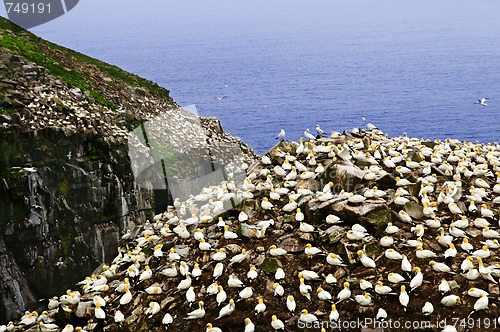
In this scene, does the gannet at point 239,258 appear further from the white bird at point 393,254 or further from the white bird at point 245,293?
the white bird at point 393,254

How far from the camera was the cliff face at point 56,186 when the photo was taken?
3641cm

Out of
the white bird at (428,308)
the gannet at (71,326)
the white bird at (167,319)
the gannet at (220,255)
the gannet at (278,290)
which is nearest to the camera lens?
the white bird at (428,308)

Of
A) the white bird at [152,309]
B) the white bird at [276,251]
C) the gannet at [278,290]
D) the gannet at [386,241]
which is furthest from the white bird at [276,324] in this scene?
the gannet at [386,241]

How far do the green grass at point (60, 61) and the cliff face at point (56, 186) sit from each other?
67.9 inches

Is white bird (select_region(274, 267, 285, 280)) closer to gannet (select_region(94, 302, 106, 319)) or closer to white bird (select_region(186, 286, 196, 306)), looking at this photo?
white bird (select_region(186, 286, 196, 306))

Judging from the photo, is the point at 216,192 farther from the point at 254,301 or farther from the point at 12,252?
the point at 12,252

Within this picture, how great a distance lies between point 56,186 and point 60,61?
756 inches

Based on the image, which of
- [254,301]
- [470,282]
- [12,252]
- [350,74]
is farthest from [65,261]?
[350,74]

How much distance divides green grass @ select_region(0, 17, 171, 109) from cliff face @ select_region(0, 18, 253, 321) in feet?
5.65

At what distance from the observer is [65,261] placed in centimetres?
3775

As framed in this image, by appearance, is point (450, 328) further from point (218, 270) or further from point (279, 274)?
point (218, 270)

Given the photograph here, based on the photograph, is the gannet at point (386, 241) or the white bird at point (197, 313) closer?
the white bird at point (197, 313)

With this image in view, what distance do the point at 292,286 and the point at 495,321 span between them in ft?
17.7

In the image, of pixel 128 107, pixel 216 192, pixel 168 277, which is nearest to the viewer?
pixel 168 277
